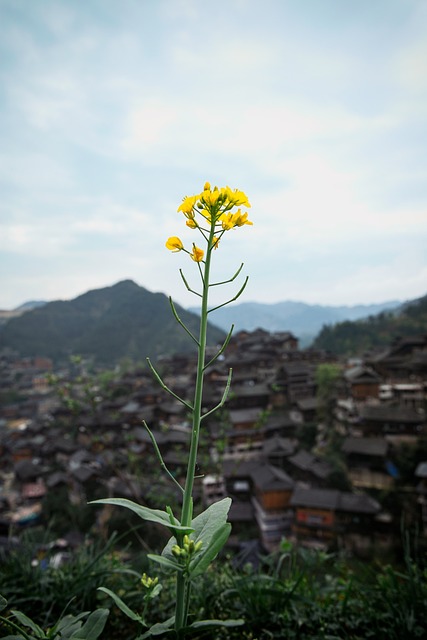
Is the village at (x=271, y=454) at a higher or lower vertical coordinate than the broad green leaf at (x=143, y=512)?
lower

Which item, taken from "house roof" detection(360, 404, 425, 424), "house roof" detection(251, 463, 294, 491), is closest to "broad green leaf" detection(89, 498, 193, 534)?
"house roof" detection(251, 463, 294, 491)

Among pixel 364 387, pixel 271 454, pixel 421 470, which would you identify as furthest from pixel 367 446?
pixel 364 387

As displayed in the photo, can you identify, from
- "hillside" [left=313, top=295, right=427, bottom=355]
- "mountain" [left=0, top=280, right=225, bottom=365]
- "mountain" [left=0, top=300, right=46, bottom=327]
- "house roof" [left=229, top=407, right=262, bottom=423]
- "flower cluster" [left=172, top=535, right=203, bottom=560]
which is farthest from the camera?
"mountain" [left=0, top=300, right=46, bottom=327]

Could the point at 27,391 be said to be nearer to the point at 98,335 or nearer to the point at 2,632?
the point at 98,335

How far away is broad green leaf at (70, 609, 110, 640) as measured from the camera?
0.90 metres

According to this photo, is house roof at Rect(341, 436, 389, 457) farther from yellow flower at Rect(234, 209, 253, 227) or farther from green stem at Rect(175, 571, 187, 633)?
yellow flower at Rect(234, 209, 253, 227)

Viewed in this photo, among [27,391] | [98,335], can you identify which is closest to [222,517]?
[98,335]

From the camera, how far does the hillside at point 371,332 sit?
39312 mm

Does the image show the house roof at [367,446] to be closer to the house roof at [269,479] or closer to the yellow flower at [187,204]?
the house roof at [269,479]

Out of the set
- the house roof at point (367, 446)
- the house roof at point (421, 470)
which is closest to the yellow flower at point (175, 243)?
the house roof at point (421, 470)

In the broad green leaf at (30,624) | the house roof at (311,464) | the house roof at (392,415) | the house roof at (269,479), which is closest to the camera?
the broad green leaf at (30,624)

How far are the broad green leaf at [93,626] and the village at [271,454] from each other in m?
3.17

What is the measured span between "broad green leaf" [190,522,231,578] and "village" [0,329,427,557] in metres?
3.32

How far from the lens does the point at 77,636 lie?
3.04 ft
